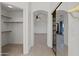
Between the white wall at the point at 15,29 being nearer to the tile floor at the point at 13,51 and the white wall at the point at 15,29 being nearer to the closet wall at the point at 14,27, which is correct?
the closet wall at the point at 14,27

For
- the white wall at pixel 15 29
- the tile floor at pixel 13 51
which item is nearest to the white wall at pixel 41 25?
the white wall at pixel 15 29

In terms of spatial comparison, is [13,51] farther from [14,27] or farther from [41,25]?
[41,25]

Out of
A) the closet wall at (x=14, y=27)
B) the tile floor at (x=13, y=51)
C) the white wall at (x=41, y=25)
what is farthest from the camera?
the white wall at (x=41, y=25)

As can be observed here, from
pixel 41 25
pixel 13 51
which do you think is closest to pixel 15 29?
pixel 13 51

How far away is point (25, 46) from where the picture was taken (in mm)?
5512

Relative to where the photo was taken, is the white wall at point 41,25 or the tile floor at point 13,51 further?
the white wall at point 41,25

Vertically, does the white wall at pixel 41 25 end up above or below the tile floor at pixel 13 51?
above

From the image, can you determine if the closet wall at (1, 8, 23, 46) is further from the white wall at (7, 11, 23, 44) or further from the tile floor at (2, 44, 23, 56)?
the tile floor at (2, 44, 23, 56)

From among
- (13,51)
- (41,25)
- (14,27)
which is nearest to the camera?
(13,51)

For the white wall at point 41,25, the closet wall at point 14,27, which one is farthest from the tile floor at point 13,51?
the white wall at point 41,25

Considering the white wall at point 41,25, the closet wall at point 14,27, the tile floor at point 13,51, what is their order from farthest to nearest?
1. the white wall at point 41,25
2. the closet wall at point 14,27
3. the tile floor at point 13,51

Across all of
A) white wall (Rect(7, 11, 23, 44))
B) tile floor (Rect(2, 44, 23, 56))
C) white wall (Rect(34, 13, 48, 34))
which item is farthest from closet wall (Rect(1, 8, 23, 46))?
white wall (Rect(34, 13, 48, 34))

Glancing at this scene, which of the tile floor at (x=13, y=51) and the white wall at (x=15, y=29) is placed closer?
the tile floor at (x=13, y=51)

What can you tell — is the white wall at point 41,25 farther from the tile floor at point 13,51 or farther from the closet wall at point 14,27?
the tile floor at point 13,51
